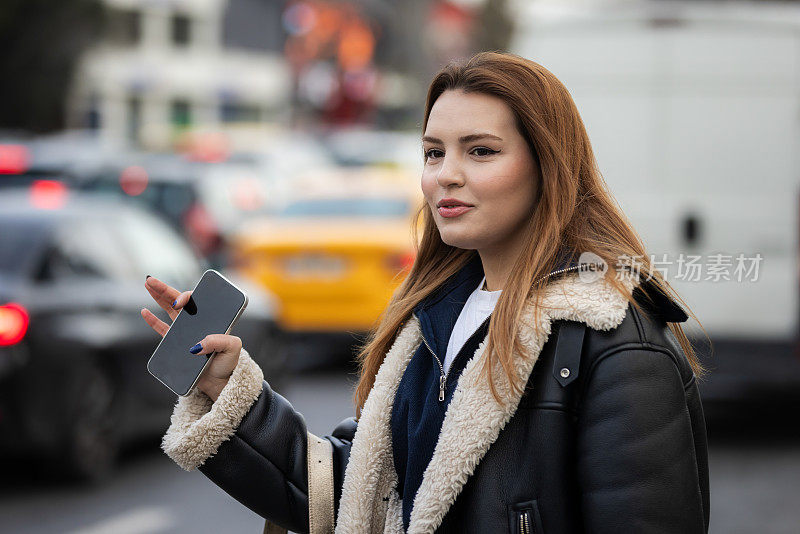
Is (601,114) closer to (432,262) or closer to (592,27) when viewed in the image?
(592,27)

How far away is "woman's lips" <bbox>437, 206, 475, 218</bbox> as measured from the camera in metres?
2.29

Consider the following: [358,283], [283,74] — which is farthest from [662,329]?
[283,74]

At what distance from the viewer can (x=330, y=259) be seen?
10.6 m

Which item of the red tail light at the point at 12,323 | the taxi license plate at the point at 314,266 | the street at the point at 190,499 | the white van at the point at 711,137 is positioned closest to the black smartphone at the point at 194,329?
the street at the point at 190,499

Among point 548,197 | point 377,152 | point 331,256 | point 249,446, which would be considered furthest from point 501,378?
point 377,152

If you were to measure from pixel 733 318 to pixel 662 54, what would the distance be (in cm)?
169

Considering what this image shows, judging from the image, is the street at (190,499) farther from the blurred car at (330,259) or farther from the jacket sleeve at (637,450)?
the jacket sleeve at (637,450)

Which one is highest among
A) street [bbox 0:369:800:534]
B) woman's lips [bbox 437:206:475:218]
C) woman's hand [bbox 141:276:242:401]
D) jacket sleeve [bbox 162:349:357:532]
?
woman's lips [bbox 437:206:475:218]

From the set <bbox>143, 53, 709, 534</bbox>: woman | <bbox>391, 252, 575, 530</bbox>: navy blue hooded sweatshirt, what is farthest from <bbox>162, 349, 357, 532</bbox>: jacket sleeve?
<bbox>391, 252, 575, 530</bbox>: navy blue hooded sweatshirt

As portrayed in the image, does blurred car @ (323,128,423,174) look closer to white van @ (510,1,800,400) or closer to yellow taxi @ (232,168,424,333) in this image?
yellow taxi @ (232,168,424,333)

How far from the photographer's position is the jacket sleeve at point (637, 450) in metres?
1.98

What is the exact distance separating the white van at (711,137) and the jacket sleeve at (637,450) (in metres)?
5.42

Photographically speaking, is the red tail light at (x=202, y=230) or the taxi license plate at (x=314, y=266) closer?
the taxi license plate at (x=314, y=266)

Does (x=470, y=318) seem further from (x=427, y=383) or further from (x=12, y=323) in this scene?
(x=12, y=323)
